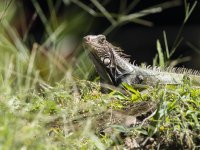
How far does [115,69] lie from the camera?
682 cm

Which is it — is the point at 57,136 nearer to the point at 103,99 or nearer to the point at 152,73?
the point at 103,99

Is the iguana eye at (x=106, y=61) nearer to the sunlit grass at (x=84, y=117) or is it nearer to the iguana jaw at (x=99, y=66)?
the iguana jaw at (x=99, y=66)

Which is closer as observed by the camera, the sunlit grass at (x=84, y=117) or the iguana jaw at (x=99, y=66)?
the sunlit grass at (x=84, y=117)

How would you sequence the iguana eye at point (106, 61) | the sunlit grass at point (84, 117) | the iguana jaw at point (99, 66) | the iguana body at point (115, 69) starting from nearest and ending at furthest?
the sunlit grass at point (84, 117) → the iguana body at point (115, 69) → the iguana jaw at point (99, 66) → the iguana eye at point (106, 61)

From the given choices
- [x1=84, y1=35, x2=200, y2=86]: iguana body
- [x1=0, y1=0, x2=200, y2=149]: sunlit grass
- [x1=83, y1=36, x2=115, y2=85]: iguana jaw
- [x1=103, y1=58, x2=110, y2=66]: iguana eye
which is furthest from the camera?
[x1=103, y1=58, x2=110, y2=66]: iguana eye

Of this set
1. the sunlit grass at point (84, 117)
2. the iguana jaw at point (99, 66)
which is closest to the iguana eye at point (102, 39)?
the iguana jaw at point (99, 66)

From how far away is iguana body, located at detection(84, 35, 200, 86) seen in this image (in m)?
6.57

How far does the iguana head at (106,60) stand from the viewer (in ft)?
22.0

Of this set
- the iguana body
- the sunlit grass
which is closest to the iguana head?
the iguana body

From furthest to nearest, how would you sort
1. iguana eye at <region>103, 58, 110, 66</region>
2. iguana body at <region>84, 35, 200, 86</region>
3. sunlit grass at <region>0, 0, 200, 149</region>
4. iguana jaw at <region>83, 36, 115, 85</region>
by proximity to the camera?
iguana eye at <region>103, 58, 110, 66</region> < iguana jaw at <region>83, 36, 115, 85</region> < iguana body at <region>84, 35, 200, 86</region> < sunlit grass at <region>0, 0, 200, 149</region>

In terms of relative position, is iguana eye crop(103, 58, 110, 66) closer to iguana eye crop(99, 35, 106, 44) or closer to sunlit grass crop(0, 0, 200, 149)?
iguana eye crop(99, 35, 106, 44)

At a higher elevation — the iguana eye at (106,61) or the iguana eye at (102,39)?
the iguana eye at (102,39)

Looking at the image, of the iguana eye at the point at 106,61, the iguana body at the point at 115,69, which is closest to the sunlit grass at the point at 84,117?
the iguana body at the point at 115,69

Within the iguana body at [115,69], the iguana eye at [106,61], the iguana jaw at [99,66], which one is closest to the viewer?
the iguana body at [115,69]
